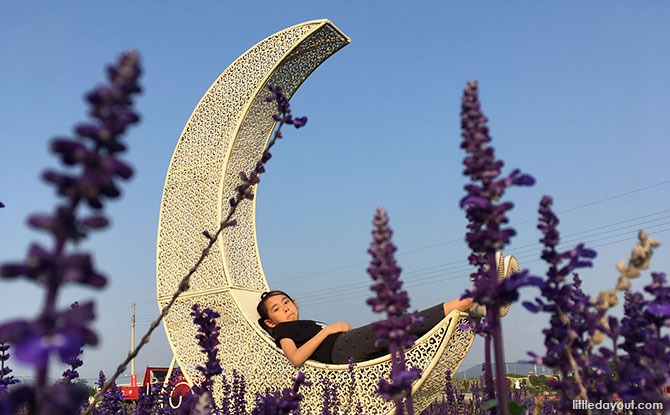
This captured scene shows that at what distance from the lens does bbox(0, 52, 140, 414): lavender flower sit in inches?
29.3

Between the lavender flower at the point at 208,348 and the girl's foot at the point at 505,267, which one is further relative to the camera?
the girl's foot at the point at 505,267

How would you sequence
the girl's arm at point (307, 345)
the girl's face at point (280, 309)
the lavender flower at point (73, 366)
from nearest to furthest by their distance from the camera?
the lavender flower at point (73, 366) < the girl's arm at point (307, 345) < the girl's face at point (280, 309)

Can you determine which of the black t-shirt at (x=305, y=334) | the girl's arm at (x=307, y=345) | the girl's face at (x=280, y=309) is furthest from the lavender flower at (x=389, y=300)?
the girl's face at (x=280, y=309)

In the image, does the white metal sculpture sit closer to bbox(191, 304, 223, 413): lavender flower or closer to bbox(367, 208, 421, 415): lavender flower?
bbox(191, 304, 223, 413): lavender flower

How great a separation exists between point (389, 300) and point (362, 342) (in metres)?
5.17

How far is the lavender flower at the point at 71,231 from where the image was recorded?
744mm

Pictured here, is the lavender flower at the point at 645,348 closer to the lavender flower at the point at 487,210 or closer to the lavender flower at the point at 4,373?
the lavender flower at the point at 487,210

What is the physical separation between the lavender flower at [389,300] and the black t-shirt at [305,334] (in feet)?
17.6

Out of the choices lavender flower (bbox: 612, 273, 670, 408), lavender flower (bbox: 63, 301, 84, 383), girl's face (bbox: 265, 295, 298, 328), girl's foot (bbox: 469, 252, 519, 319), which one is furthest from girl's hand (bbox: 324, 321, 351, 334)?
lavender flower (bbox: 612, 273, 670, 408)

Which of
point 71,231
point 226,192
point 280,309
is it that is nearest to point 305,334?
point 280,309

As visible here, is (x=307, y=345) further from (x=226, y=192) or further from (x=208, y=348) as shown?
(x=208, y=348)

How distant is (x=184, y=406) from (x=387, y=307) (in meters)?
0.99

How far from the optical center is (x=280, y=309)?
24.7 ft

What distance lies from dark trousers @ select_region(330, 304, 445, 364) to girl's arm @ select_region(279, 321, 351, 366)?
0.11 meters
